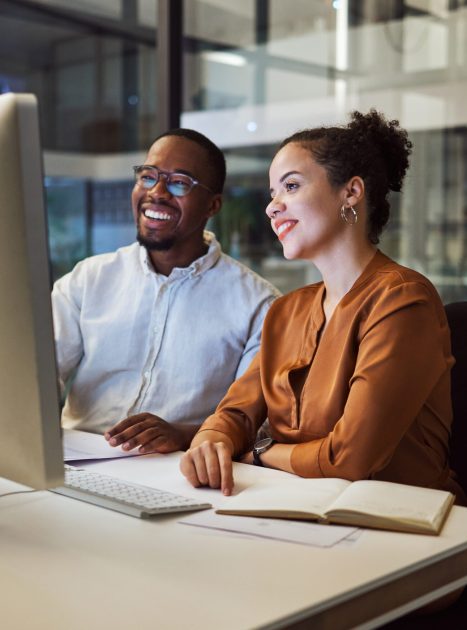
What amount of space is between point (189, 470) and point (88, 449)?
0.36 metres

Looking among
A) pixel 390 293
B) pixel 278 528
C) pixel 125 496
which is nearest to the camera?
pixel 278 528

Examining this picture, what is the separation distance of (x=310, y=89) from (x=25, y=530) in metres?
2.39

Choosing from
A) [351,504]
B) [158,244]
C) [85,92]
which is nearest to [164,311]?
[158,244]

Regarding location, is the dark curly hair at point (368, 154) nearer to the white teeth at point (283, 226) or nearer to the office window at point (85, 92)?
the white teeth at point (283, 226)

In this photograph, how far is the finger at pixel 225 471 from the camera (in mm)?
1545

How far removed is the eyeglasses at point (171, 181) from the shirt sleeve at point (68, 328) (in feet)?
1.17

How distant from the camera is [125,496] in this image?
1465 millimetres

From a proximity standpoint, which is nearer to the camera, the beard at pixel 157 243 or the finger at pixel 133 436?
the finger at pixel 133 436

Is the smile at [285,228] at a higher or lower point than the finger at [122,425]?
higher

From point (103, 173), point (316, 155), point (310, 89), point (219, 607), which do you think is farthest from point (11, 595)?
point (103, 173)

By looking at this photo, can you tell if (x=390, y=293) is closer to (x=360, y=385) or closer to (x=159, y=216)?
(x=360, y=385)

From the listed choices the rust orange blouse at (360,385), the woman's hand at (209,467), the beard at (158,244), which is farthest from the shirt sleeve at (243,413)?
the beard at (158,244)

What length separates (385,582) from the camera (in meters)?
1.13

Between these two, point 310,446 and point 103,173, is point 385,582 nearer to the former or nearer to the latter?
point 310,446
